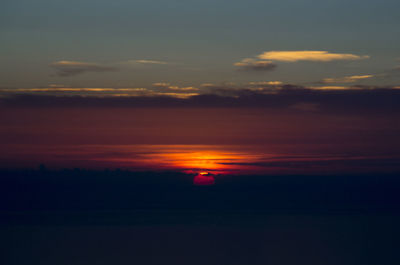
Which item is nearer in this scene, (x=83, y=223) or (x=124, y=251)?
(x=124, y=251)

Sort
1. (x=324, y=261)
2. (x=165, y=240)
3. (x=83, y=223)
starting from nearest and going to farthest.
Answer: (x=324, y=261), (x=165, y=240), (x=83, y=223)

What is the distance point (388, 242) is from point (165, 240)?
25.3 feet

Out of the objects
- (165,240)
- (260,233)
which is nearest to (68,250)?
(165,240)

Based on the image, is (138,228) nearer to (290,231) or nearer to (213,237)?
(213,237)

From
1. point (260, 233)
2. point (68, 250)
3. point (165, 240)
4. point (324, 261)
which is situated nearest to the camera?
point (324, 261)

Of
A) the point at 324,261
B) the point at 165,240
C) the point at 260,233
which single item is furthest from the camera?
the point at 260,233

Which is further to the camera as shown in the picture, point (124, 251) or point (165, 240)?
point (165, 240)

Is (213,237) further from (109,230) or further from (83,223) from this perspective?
(83,223)

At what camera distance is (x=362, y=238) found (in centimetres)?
2183

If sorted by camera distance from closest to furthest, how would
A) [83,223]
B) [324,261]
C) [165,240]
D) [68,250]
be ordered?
[324,261] < [68,250] < [165,240] < [83,223]

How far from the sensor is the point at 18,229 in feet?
77.4

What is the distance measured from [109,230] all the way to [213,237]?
4237 mm

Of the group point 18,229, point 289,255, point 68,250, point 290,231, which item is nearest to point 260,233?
point 290,231

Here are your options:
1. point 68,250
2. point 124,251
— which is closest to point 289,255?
point 124,251
